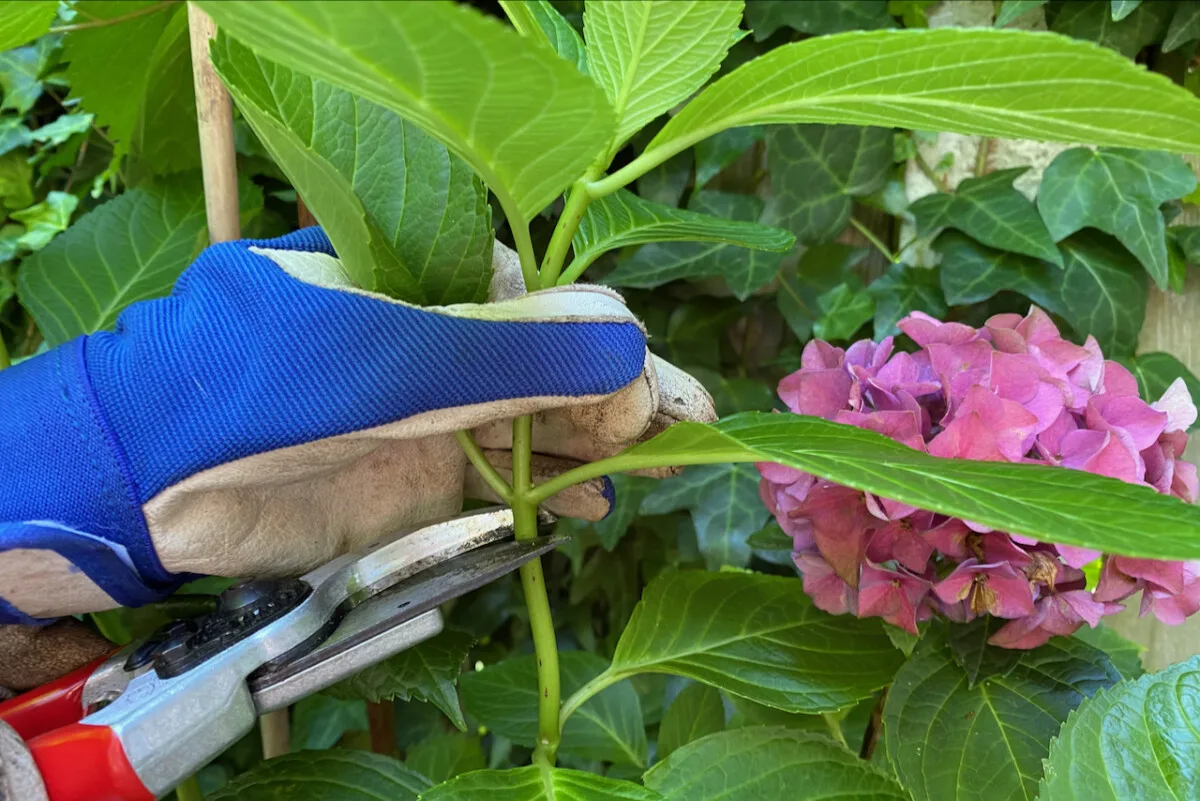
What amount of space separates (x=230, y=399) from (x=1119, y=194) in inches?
33.3

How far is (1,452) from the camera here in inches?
14.7

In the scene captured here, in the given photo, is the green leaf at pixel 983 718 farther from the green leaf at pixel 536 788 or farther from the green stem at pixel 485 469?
the green stem at pixel 485 469

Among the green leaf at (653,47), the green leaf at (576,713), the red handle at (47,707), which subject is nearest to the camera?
the green leaf at (653,47)

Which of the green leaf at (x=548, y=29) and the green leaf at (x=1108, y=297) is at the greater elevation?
the green leaf at (x=548, y=29)

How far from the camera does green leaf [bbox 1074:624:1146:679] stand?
25.7 inches

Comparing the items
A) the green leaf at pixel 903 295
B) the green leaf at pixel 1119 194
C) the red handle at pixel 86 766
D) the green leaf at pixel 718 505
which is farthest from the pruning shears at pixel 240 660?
the green leaf at pixel 1119 194

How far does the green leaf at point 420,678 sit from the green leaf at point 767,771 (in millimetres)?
138

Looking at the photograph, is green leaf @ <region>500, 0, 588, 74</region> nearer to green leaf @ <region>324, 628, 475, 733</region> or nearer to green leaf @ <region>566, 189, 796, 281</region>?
green leaf @ <region>566, 189, 796, 281</region>

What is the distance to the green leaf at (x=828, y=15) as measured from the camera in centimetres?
89

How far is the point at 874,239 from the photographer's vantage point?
0.95m

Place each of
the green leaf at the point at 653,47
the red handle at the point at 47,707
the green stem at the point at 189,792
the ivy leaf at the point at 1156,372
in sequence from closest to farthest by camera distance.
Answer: the green leaf at the point at 653,47
the red handle at the point at 47,707
the green stem at the point at 189,792
the ivy leaf at the point at 1156,372

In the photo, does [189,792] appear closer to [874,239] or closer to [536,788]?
[536,788]

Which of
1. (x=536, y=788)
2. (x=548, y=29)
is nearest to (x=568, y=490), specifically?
(x=536, y=788)

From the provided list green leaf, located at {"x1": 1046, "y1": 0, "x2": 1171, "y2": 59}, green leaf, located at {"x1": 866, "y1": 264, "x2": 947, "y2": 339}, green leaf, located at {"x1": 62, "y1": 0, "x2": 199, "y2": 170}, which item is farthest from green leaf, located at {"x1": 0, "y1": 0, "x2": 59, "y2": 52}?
green leaf, located at {"x1": 1046, "y1": 0, "x2": 1171, "y2": 59}
